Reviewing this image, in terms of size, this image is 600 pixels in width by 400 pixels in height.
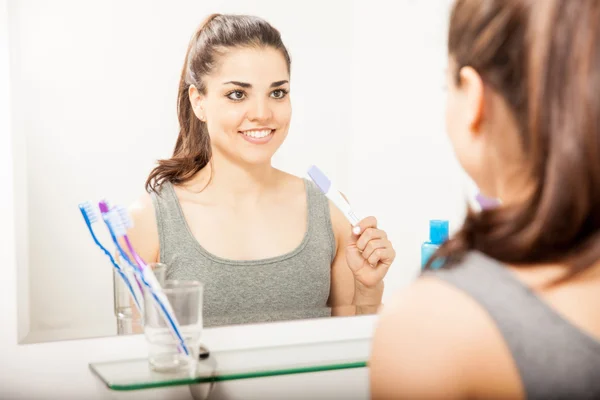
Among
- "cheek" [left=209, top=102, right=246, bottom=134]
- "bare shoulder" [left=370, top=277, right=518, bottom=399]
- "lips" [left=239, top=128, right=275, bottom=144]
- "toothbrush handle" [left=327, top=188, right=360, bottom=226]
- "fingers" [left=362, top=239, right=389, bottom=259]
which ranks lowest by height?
"fingers" [left=362, top=239, right=389, bottom=259]

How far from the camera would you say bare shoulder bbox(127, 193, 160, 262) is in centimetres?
82

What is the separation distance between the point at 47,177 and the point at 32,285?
127mm

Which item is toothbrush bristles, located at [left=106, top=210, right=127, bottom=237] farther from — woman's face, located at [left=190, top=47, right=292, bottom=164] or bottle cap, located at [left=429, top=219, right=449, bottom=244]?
bottle cap, located at [left=429, top=219, right=449, bottom=244]

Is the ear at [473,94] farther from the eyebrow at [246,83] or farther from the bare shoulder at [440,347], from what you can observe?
the eyebrow at [246,83]

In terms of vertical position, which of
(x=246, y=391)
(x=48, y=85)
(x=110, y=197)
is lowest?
(x=246, y=391)

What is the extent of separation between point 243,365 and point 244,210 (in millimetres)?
303

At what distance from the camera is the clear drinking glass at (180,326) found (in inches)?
25.2

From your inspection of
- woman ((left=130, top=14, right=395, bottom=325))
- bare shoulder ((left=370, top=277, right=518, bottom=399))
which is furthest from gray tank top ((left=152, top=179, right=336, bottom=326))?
bare shoulder ((left=370, top=277, right=518, bottom=399))

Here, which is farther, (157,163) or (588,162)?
(157,163)

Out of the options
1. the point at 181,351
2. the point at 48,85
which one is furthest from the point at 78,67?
the point at 181,351

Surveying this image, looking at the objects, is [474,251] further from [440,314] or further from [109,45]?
[109,45]

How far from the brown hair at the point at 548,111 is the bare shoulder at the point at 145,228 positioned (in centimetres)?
51

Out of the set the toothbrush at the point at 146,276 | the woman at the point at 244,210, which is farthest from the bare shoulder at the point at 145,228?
the toothbrush at the point at 146,276

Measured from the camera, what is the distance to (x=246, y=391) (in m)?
0.72
